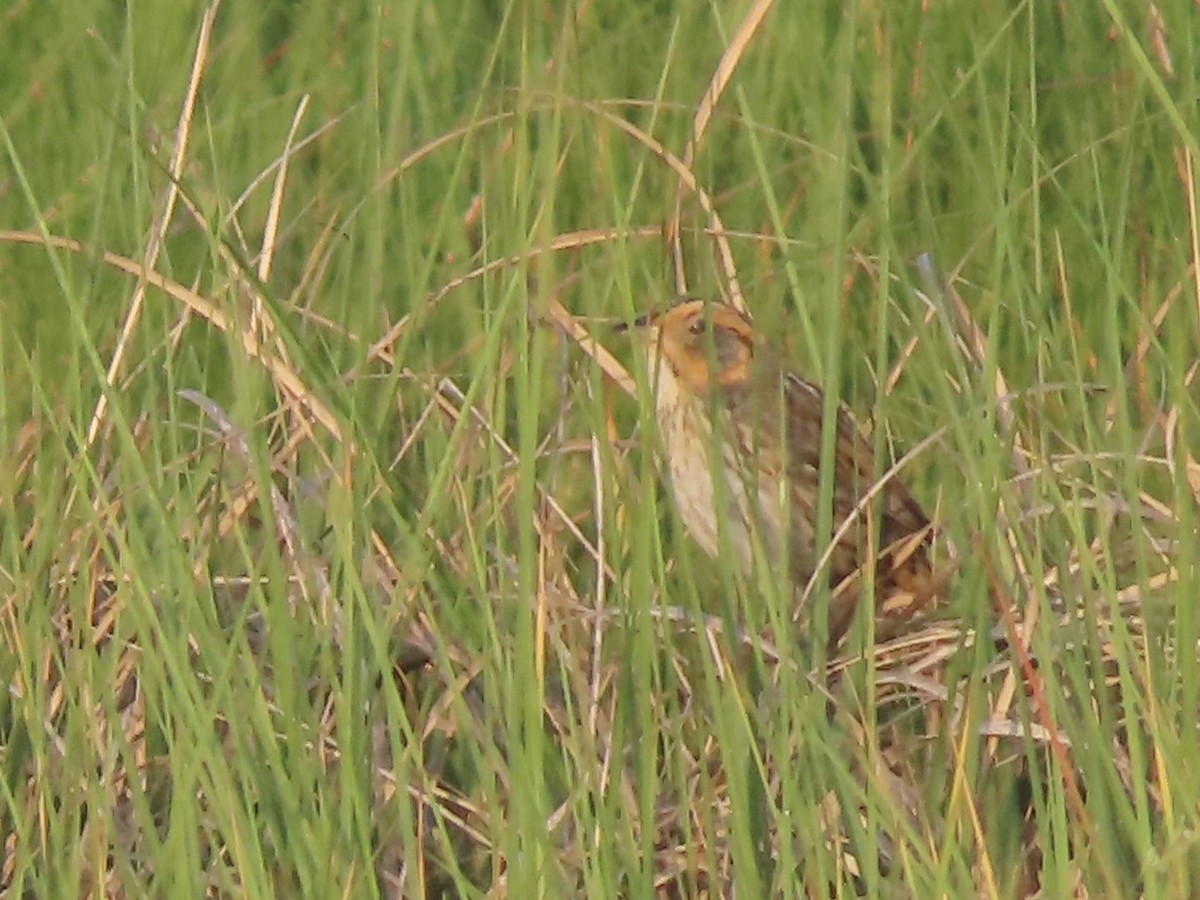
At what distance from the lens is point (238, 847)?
1.54 meters

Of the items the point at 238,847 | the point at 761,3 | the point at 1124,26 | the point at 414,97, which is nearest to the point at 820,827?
the point at 238,847

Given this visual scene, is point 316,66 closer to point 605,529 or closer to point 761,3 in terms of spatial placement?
point 761,3

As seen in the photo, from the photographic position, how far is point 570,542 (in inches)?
89.0

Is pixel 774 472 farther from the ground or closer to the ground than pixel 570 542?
closer to the ground

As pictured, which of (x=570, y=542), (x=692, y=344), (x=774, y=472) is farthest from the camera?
(x=692, y=344)

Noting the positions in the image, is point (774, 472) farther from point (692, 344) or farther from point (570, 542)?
point (570, 542)

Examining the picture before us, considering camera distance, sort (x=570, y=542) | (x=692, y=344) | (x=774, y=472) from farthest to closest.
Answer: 1. (x=692, y=344)
2. (x=774, y=472)
3. (x=570, y=542)

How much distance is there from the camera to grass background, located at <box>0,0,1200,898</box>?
1473 mm

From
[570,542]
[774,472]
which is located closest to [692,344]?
[774,472]

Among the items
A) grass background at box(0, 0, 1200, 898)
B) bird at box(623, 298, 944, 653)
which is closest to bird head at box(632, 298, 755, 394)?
bird at box(623, 298, 944, 653)

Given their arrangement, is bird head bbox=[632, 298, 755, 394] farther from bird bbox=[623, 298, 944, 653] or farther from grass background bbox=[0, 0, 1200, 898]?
grass background bbox=[0, 0, 1200, 898]

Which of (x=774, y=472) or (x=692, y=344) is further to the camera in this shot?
(x=692, y=344)

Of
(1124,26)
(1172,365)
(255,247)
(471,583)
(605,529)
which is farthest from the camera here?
(255,247)

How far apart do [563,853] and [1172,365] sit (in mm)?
590
